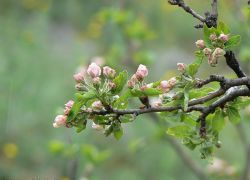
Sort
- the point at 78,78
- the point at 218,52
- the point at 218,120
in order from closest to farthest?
the point at 218,52
the point at 78,78
the point at 218,120

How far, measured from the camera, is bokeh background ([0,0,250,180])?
3789mm

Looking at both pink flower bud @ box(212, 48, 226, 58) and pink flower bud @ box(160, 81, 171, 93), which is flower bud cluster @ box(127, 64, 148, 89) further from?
pink flower bud @ box(212, 48, 226, 58)

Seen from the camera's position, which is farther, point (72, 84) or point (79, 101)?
point (72, 84)

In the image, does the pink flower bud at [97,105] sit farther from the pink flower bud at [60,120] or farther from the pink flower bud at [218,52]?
the pink flower bud at [218,52]

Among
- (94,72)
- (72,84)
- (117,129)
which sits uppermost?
(72,84)

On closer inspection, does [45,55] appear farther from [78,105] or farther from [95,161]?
[78,105]

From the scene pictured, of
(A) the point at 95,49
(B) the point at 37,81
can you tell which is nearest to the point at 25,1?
(A) the point at 95,49

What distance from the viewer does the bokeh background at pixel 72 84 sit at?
3.79 metres

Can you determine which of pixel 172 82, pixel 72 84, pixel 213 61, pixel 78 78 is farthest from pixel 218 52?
pixel 72 84

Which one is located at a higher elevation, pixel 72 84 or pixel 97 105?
pixel 72 84

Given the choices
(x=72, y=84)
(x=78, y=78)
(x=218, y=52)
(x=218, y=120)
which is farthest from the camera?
(x=72, y=84)

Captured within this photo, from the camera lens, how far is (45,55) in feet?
22.0

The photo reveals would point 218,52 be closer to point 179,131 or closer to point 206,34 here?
point 206,34

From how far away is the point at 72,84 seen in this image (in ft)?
20.4
